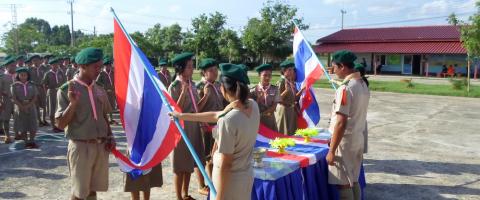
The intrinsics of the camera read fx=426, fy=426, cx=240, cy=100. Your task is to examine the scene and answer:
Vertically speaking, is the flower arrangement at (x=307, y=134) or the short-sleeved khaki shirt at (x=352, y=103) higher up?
the short-sleeved khaki shirt at (x=352, y=103)

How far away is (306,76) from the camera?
7246 millimetres

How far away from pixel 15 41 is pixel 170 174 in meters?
58.0

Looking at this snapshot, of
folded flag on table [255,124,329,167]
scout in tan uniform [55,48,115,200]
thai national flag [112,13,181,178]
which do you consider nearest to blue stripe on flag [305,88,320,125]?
folded flag on table [255,124,329,167]

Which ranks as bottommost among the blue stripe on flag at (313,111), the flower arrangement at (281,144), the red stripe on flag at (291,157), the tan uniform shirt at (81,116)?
the red stripe on flag at (291,157)

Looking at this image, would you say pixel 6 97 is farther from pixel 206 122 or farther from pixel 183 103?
pixel 206 122

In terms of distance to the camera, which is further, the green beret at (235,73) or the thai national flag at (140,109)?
the thai national flag at (140,109)

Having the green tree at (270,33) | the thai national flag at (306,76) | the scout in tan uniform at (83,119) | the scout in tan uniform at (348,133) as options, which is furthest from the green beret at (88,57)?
the green tree at (270,33)

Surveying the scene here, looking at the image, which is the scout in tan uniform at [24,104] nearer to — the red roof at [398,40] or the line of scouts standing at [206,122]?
the line of scouts standing at [206,122]

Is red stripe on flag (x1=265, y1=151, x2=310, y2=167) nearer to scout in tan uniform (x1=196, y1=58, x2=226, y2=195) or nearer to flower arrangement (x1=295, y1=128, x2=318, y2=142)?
flower arrangement (x1=295, y1=128, x2=318, y2=142)

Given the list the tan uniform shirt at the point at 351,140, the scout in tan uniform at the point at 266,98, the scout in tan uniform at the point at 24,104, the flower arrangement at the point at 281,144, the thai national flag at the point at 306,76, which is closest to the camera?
the tan uniform shirt at the point at 351,140

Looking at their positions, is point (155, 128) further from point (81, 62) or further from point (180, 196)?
point (180, 196)

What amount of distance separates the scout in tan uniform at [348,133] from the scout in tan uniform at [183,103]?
6.14ft

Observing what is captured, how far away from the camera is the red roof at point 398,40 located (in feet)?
119

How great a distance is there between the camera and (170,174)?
707cm
